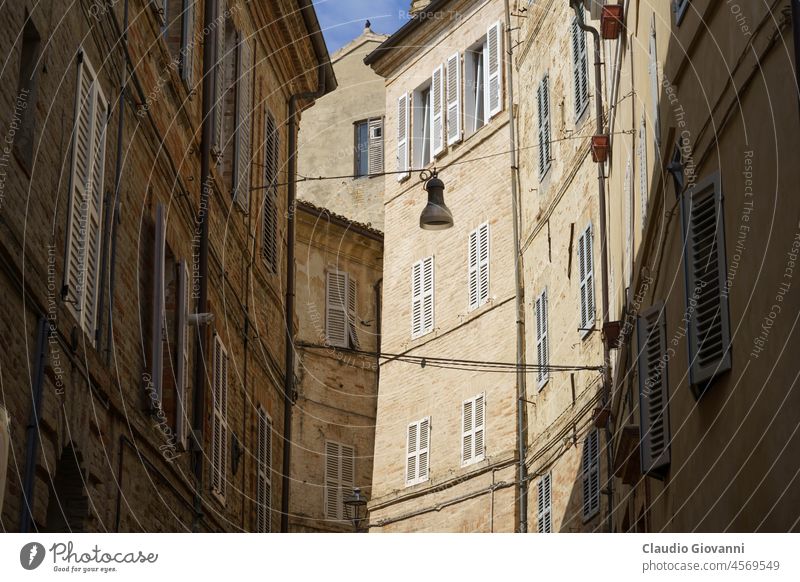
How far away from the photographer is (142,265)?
13.0 metres

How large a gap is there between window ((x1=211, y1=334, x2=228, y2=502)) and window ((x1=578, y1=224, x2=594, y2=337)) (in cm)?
423

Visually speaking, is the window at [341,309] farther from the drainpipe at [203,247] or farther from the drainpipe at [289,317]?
the drainpipe at [203,247]

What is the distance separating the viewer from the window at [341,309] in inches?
1102

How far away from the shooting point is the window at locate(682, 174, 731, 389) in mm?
10281

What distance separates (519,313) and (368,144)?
9540 millimetres

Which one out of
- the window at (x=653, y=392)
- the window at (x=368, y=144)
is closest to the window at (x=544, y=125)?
the window at (x=653, y=392)

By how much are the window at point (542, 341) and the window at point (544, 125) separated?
169 centimetres

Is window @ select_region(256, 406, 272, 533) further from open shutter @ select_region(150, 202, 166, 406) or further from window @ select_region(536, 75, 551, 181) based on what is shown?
window @ select_region(536, 75, 551, 181)

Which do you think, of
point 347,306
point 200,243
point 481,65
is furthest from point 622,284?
point 347,306

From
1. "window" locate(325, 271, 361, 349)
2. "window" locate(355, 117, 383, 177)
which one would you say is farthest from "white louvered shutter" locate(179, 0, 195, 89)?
"window" locate(355, 117, 383, 177)

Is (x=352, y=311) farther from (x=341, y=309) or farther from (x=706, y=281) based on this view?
(x=706, y=281)
